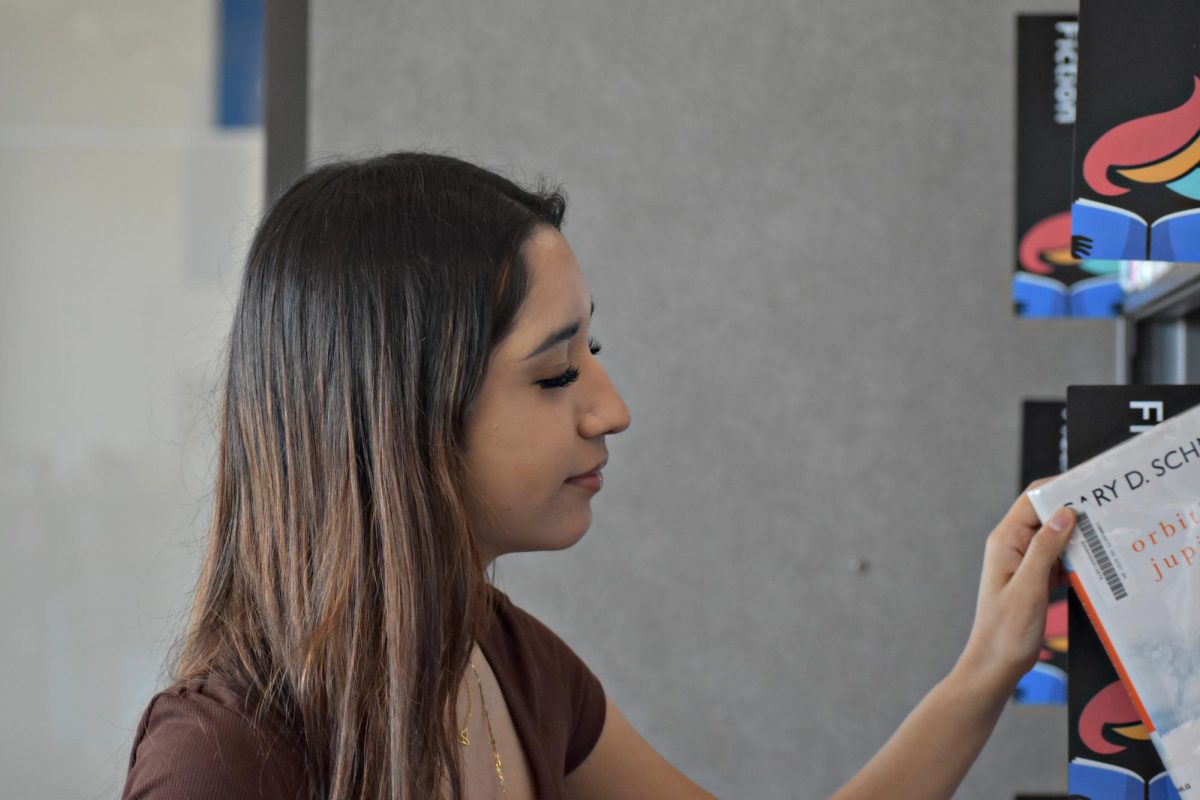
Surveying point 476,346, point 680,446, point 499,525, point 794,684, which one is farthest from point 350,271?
point 794,684

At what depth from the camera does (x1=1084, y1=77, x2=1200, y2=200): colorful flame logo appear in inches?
33.2

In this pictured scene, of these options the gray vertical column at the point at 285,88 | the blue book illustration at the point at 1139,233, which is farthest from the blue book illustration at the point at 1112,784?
the gray vertical column at the point at 285,88

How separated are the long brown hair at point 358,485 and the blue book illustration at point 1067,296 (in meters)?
0.88

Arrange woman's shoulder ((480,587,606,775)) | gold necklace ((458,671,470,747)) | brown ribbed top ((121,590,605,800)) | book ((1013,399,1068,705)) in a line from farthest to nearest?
book ((1013,399,1068,705)) → woman's shoulder ((480,587,606,775)) → gold necklace ((458,671,470,747)) → brown ribbed top ((121,590,605,800))

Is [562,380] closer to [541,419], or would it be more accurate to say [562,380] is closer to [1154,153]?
[541,419]

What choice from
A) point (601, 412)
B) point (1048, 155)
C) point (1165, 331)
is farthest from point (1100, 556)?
point (1048, 155)

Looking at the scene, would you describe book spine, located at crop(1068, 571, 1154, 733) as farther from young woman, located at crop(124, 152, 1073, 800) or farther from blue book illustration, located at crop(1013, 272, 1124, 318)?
blue book illustration, located at crop(1013, 272, 1124, 318)

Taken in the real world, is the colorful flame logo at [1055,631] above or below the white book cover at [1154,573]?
below

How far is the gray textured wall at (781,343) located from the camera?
2178mm

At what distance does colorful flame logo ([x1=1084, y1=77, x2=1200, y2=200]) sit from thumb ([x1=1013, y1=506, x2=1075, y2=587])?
23cm

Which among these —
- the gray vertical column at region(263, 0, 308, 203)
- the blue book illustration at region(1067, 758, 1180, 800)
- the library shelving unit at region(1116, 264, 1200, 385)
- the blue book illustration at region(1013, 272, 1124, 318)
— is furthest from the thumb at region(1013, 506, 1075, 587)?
the gray vertical column at region(263, 0, 308, 203)

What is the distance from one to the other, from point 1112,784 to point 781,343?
1398mm

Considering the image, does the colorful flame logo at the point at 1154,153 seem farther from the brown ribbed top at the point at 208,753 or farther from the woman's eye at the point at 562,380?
the brown ribbed top at the point at 208,753

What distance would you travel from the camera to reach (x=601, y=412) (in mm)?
977
